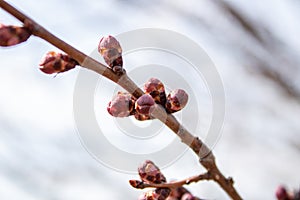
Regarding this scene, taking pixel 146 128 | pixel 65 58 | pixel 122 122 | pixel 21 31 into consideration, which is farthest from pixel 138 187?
pixel 122 122

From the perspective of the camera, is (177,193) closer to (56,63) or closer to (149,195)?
(149,195)

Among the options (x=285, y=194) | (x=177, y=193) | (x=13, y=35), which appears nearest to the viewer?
(x=285, y=194)

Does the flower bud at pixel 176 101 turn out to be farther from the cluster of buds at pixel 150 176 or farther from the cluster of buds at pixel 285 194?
the cluster of buds at pixel 285 194

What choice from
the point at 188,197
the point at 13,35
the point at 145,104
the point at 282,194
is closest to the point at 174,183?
the point at 188,197

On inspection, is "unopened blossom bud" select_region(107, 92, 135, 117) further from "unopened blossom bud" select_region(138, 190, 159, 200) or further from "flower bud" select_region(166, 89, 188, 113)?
"unopened blossom bud" select_region(138, 190, 159, 200)

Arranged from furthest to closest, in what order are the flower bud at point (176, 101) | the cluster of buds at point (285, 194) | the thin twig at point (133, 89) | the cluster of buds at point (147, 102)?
the flower bud at point (176, 101) < the cluster of buds at point (147, 102) < the thin twig at point (133, 89) < the cluster of buds at point (285, 194)

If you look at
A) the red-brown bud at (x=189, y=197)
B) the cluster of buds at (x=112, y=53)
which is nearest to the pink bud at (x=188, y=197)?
the red-brown bud at (x=189, y=197)
